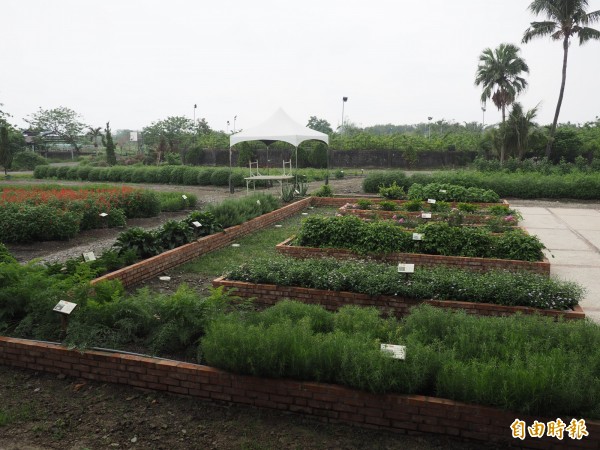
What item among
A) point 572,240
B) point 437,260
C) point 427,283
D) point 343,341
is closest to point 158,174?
point 572,240

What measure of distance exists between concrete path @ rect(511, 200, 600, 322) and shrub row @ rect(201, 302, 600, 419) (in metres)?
2.14

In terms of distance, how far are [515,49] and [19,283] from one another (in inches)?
1506

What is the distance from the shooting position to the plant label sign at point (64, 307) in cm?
399

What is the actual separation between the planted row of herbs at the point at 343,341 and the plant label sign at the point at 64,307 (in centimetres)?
17

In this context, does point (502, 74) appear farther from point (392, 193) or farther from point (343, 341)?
point (343, 341)

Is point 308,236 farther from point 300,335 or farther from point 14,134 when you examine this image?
point 14,134

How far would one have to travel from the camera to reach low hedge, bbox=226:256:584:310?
502 cm

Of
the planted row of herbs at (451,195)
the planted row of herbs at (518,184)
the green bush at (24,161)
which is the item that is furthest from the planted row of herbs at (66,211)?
the green bush at (24,161)

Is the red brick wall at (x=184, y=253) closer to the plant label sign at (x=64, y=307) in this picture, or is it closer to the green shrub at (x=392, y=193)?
the plant label sign at (x=64, y=307)

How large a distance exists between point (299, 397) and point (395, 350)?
0.72 metres

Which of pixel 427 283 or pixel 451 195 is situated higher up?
pixel 451 195

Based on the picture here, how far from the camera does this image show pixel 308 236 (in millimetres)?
7684

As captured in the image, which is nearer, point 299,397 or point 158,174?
point 299,397

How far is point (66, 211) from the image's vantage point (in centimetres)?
923
